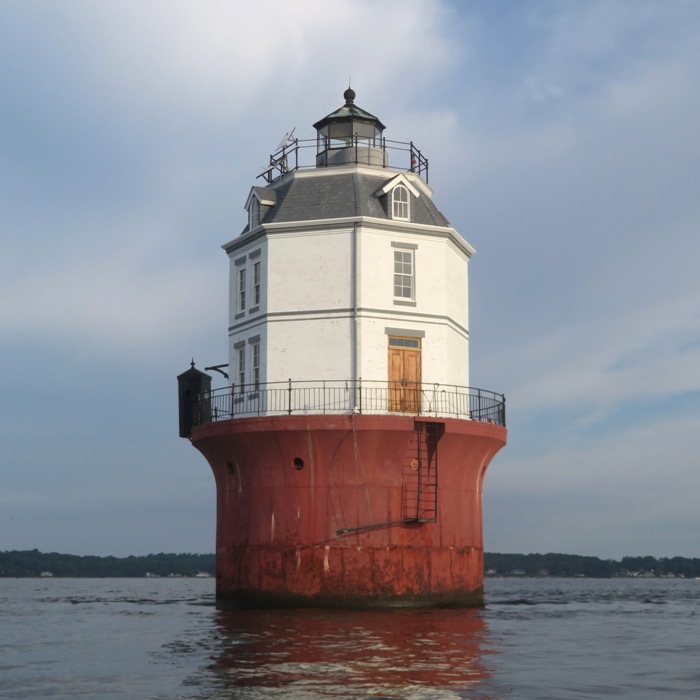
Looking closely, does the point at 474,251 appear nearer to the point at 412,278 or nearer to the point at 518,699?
the point at 412,278

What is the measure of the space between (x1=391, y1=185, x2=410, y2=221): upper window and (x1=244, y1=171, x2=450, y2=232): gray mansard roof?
0.18 meters

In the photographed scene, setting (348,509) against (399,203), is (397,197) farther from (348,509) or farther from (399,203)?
(348,509)

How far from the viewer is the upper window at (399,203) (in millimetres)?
38469

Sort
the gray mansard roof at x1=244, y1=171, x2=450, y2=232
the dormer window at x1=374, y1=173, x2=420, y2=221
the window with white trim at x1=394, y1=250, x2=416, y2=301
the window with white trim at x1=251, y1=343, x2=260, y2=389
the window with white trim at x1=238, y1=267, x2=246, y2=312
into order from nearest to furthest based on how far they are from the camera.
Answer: the window with white trim at x1=394, y1=250, x2=416, y2=301 < the window with white trim at x1=251, y1=343, x2=260, y2=389 < the gray mansard roof at x1=244, y1=171, x2=450, y2=232 < the dormer window at x1=374, y1=173, x2=420, y2=221 < the window with white trim at x1=238, y1=267, x2=246, y2=312

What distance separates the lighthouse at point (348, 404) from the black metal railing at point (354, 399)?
0.05m

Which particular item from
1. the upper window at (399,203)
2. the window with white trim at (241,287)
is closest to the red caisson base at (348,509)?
the window with white trim at (241,287)

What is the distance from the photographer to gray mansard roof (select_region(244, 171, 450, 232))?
1508 inches

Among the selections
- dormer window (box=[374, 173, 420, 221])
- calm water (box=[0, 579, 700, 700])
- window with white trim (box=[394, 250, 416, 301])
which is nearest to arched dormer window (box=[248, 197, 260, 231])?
dormer window (box=[374, 173, 420, 221])

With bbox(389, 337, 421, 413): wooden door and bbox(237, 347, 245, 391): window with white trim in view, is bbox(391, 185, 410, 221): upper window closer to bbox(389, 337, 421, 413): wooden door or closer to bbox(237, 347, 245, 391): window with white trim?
bbox(389, 337, 421, 413): wooden door

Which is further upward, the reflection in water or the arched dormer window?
the arched dormer window

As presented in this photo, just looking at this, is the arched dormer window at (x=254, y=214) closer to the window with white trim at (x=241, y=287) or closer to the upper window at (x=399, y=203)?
the window with white trim at (x=241, y=287)

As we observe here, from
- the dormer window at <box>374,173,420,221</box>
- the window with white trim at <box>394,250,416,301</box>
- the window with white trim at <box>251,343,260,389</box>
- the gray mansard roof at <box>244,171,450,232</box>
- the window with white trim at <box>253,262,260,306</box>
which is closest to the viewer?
the window with white trim at <box>394,250,416,301</box>

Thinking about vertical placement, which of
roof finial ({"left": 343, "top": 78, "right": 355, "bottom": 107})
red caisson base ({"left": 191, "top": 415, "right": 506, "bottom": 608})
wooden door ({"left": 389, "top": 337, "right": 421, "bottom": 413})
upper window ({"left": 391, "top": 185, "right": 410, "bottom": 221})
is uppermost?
roof finial ({"left": 343, "top": 78, "right": 355, "bottom": 107})

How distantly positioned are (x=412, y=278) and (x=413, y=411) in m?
4.23
